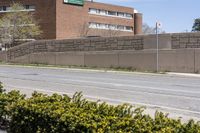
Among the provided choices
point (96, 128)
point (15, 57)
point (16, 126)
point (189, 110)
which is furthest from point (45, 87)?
point (15, 57)

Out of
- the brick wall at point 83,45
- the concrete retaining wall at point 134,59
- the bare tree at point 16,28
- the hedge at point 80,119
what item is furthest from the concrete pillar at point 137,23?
the hedge at point 80,119

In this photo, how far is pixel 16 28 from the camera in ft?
191

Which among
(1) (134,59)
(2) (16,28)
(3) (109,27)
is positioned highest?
(3) (109,27)

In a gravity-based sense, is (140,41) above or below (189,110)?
above

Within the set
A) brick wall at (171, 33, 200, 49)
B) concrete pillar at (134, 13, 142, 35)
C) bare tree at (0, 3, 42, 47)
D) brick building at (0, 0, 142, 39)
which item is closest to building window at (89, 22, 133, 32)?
brick building at (0, 0, 142, 39)

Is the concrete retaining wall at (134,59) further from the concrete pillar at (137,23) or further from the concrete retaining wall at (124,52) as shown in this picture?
the concrete pillar at (137,23)

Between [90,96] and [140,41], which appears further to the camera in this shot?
[140,41]

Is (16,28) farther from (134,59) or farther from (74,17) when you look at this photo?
(134,59)

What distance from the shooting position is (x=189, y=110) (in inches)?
491

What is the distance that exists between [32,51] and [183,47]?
58.0 feet

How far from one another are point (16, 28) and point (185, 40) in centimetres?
3116

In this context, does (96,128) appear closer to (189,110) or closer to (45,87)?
(189,110)

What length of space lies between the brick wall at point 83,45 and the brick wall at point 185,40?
9.60 feet

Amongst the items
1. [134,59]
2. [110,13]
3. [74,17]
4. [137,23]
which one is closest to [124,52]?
[134,59]
